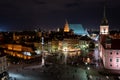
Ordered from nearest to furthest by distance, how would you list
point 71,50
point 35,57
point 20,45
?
1. point 35,57
2. point 20,45
3. point 71,50

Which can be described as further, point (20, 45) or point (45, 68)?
point (20, 45)

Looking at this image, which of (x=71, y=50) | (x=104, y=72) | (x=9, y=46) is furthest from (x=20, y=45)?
(x=104, y=72)

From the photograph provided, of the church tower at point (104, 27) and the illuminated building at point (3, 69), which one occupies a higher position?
the church tower at point (104, 27)

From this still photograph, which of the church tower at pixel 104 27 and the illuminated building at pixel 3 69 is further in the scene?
the church tower at pixel 104 27

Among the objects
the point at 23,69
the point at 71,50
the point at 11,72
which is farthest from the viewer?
the point at 71,50

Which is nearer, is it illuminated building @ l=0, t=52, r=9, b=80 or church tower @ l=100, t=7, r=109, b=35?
illuminated building @ l=0, t=52, r=9, b=80

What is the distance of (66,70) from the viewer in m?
48.4

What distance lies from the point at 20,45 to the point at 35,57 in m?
13.3

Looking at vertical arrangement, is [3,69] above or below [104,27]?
below

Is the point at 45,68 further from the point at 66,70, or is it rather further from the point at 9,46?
the point at 9,46

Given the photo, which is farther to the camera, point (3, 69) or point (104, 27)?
point (104, 27)

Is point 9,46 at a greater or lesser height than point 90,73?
greater

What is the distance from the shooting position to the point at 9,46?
7956 cm

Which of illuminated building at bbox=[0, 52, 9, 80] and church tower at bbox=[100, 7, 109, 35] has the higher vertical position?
church tower at bbox=[100, 7, 109, 35]
